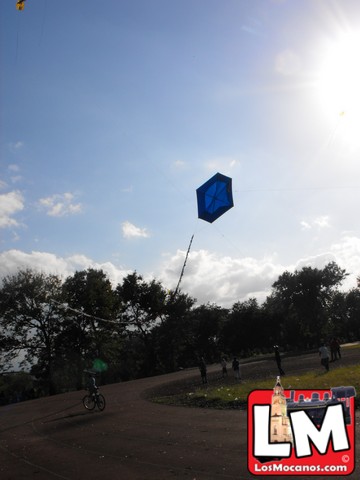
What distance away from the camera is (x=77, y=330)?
50.9 metres

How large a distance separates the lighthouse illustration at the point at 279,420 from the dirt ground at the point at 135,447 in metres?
2.24

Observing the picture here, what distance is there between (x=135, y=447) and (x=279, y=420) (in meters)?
6.64

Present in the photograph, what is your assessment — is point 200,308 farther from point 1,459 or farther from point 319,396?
point 319,396

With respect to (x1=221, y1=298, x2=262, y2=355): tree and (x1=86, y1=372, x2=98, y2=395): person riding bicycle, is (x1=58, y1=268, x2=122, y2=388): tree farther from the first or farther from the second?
(x1=221, y1=298, x2=262, y2=355): tree

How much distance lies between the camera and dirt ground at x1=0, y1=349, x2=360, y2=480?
8391 mm

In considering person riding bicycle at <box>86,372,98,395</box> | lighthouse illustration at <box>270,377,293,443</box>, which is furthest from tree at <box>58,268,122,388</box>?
lighthouse illustration at <box>270,377,293,443</box>

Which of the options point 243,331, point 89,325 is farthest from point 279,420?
point 243,331

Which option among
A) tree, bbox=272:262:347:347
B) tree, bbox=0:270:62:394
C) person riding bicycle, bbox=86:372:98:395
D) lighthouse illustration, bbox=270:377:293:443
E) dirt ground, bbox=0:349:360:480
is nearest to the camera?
lighthouse illustration, bbox=270:377:293:443

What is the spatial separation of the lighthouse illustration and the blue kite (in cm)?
860

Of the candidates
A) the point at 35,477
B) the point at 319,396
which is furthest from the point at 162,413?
the point at 319,396

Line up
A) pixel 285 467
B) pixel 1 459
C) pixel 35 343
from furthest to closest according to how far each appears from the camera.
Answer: pixel 35 343 → pixel 1 459 → pixel 285 467

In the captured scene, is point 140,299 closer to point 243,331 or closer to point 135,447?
point 243,331

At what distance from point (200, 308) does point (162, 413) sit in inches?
2688

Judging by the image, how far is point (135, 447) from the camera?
1077cm
